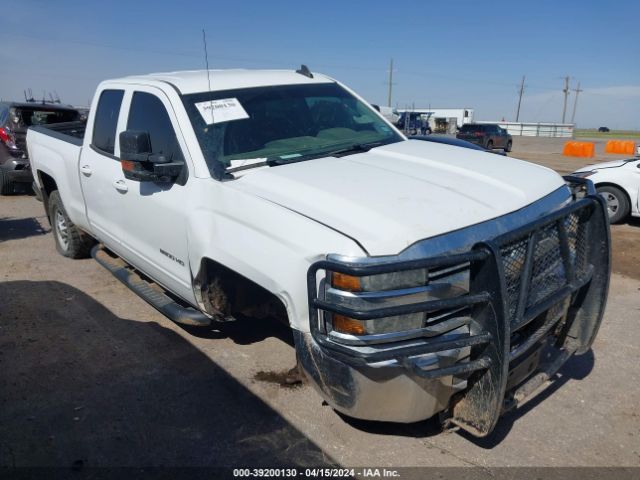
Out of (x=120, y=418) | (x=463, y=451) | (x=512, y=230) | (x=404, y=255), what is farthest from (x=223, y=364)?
(x=512, y=230)

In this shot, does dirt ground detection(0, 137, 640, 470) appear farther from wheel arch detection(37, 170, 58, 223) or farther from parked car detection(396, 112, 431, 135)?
parked car detection(396, 112, 431, 135)

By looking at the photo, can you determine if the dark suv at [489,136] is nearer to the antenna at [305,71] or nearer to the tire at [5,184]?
the tire at [5,184]

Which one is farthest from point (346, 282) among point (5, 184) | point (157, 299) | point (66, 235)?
point (5, 184)

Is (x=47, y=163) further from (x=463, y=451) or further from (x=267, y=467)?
(x=463, y=451)

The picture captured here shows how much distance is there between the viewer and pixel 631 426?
316cm

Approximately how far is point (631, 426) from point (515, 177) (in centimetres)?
160

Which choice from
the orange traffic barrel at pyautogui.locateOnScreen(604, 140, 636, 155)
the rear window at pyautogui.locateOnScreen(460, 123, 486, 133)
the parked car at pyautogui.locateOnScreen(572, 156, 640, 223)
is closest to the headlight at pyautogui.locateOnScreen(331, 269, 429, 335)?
the parked car at pyautogui.locateOnScreen(572, 156, 640, 223)

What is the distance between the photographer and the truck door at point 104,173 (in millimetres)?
4340

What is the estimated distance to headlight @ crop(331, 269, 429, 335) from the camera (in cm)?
236

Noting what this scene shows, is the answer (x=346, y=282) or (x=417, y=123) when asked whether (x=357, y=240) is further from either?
(x=417, y=123)

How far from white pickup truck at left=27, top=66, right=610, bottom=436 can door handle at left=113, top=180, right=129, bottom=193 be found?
0.05ft

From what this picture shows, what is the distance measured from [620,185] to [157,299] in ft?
24.0

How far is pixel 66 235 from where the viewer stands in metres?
6.27

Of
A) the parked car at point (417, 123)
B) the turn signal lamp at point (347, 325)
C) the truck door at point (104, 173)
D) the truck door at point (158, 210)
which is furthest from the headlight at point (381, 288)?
the parked car at point (417, 123)
